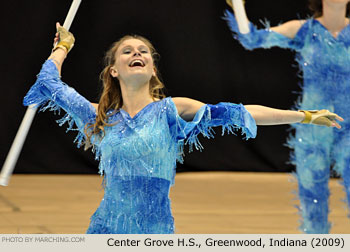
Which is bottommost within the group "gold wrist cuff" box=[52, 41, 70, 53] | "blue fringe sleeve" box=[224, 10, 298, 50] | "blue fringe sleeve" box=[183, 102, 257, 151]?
"blue fringe sleeve" box=[183, 102, 257, 151]

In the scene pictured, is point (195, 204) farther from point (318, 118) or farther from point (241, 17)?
point (318, 118)

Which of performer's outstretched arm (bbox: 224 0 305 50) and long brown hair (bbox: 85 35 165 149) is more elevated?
performer's outstretched arm (bbox: 224 0 305 50)

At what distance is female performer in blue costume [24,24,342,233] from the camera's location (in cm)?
214

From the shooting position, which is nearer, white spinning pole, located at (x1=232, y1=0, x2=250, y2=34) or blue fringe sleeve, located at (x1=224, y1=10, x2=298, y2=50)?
white spinning pole, located at (x1=232, y1=0, x2=250, y2=34)

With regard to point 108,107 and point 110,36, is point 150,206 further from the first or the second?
point 110,36

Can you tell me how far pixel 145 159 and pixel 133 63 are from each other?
0.34 m

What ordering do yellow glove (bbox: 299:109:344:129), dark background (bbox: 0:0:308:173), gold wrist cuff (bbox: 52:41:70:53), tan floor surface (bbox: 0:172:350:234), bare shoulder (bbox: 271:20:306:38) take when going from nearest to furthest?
yellow glove (bbox: 299:109:344:129) → gold wrist cuff (bbox: 52:41:70:53) → bare shoulder (bbox: 271:20:306:38) → tan floor surface (bbox: 0:172:350:234) → dark background (bbox: 0:0:308:173)

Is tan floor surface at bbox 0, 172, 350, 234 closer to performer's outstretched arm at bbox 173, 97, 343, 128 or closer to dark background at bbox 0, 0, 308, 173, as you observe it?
dark background at bbox 0, 0, 308, 173

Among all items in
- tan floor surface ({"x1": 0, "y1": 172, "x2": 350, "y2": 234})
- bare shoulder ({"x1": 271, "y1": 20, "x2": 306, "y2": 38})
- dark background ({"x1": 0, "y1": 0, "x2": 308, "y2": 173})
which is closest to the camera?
bare shoulder ({"x1": 271, "y1": 20, "x2": 306, "y2": 38})

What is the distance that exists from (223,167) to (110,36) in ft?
5.05

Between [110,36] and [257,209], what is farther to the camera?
[110,36]

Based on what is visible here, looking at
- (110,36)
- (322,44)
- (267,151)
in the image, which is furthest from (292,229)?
(110,36)

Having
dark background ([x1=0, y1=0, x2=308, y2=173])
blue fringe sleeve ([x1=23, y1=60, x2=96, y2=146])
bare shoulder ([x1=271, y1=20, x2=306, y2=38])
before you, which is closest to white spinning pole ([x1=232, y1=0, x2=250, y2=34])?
bare shoulder ([x1=271, y1=20, x2=306, y2=38])

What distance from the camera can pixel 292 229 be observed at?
12.3 feet
